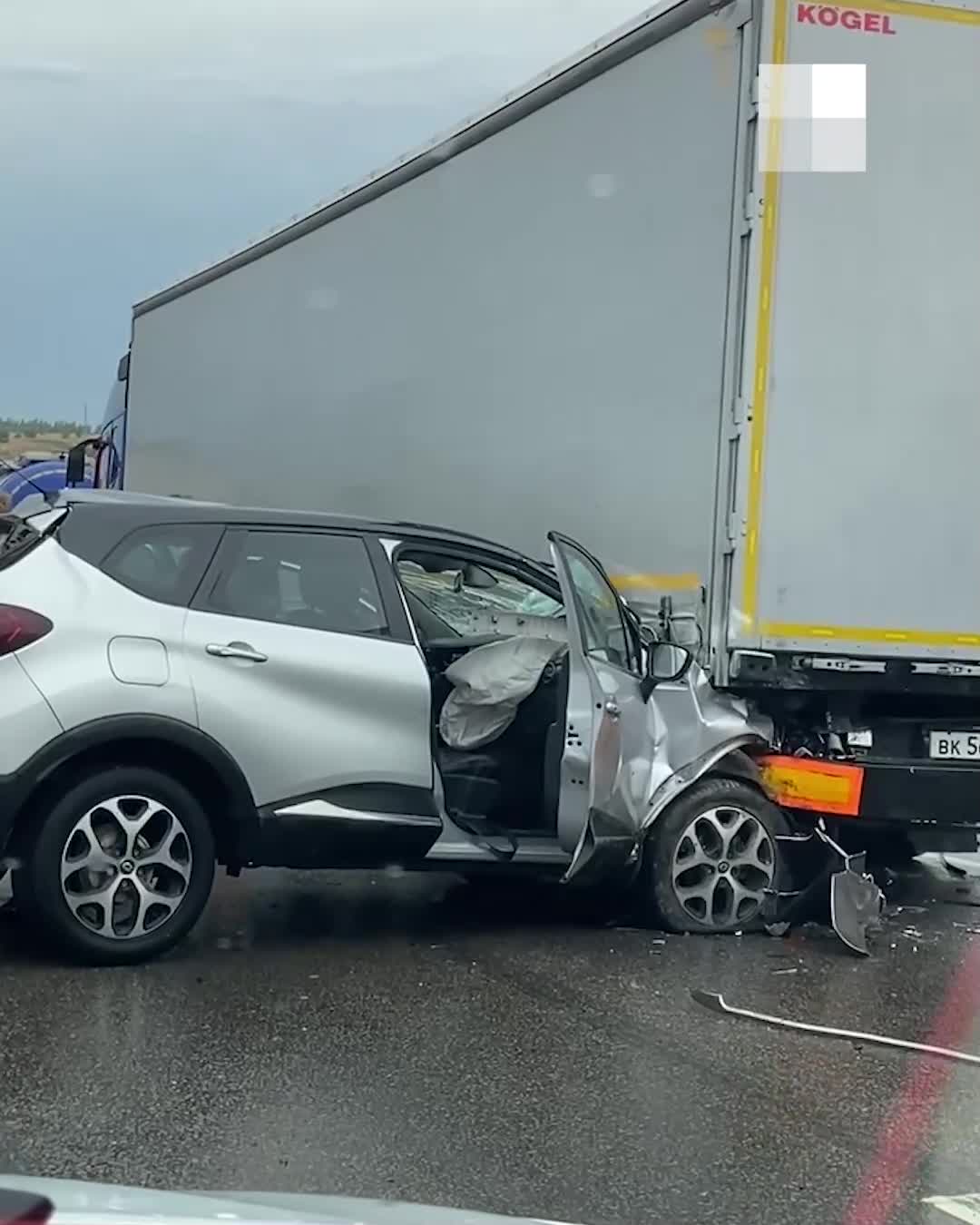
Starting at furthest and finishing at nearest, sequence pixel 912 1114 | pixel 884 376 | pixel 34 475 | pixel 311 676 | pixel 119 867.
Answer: pixel 34 475, pixel 884 376, pixel 311 676, pixel 119 867, pixel 912 1114

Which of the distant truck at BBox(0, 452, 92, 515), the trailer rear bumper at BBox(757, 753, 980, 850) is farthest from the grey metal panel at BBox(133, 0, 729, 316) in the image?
the distant truck at BBox(0, 452, 92, 515)

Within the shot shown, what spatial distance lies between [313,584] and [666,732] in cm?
156

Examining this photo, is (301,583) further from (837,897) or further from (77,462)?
(77,462)

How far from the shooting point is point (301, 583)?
6.47 metres

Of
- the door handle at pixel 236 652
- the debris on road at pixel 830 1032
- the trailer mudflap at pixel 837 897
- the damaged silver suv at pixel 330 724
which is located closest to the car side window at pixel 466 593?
the damaged silver suv at pixel 330 724

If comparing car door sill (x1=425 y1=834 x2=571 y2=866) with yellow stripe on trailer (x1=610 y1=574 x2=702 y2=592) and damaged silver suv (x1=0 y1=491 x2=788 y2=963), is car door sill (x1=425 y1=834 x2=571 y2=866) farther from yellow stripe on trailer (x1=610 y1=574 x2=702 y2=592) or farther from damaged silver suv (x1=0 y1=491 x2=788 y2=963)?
yellow stripe on trailer (x1=610 y1=574 x2=702 y2=592)

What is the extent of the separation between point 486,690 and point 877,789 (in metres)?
1.66

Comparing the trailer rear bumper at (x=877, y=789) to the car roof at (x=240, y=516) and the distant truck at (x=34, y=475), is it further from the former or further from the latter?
the distant truck at (x=34, y=475)

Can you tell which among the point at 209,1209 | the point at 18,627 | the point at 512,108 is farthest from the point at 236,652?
the point at 209,1209

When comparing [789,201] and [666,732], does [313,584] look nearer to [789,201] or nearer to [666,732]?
[666,732]

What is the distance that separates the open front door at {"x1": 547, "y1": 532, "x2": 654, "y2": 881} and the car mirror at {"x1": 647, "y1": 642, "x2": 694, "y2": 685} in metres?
0.05

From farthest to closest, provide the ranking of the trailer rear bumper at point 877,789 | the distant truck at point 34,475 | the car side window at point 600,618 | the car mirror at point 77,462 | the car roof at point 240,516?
the distant truck at point 34,475
the car mirror at point 77,462
the trailer rear bumper at point 877,789
the car side window at point 600,618
the car roof at point 240,516

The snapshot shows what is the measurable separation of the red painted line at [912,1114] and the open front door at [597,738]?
137 centimetres

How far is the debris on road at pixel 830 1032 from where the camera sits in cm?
543
